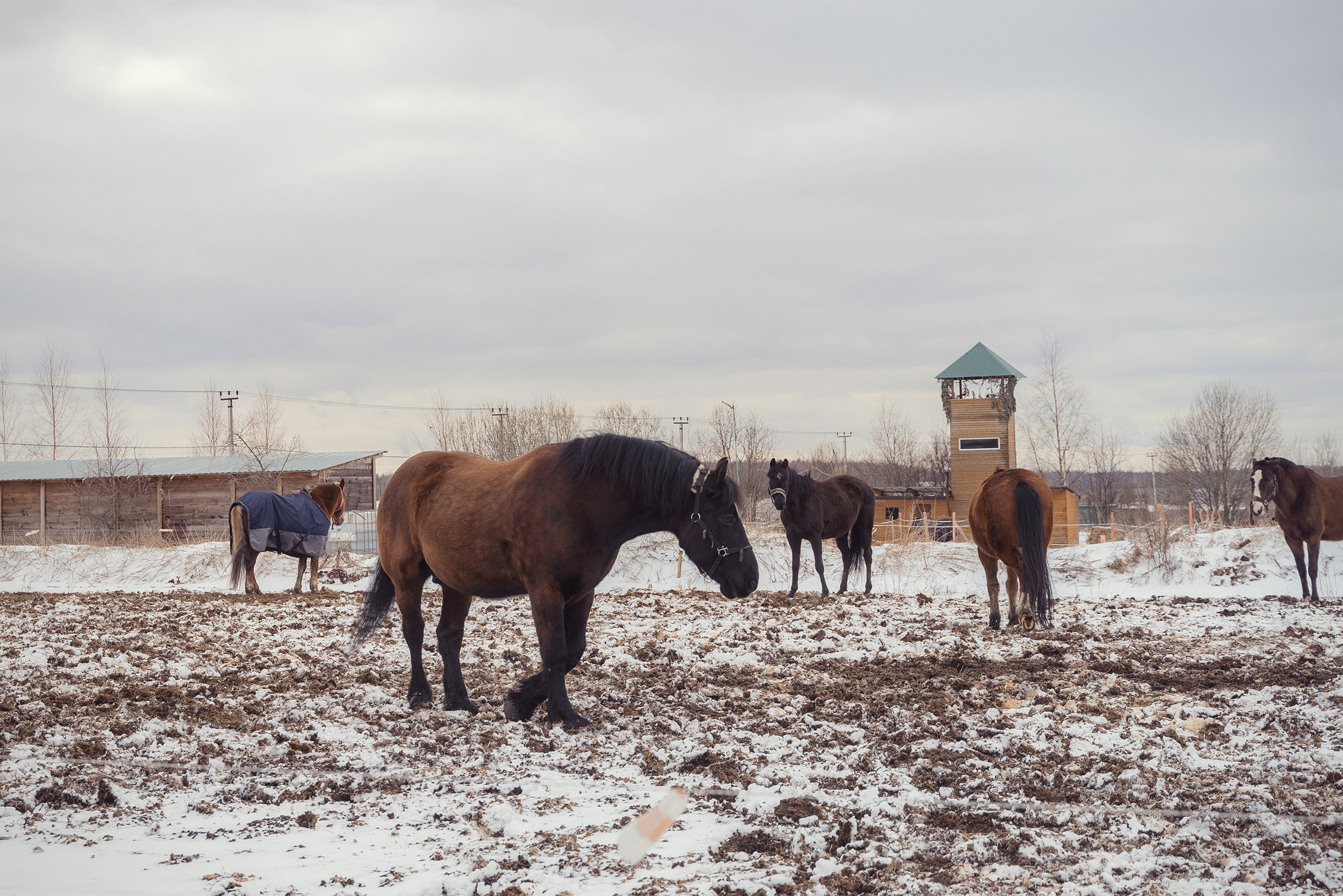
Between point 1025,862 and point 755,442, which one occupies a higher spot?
point 755,442

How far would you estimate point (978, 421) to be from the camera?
39.7 meters

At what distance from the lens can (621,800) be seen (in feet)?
12.4

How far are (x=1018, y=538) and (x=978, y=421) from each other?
3325 cm

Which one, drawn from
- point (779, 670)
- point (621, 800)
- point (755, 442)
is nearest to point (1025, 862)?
point (621, 800)

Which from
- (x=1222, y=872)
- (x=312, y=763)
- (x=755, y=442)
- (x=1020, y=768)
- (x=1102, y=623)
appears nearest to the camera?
(x=1222, y=872)

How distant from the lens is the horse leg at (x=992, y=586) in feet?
28.6

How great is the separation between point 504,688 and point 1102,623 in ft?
21.0

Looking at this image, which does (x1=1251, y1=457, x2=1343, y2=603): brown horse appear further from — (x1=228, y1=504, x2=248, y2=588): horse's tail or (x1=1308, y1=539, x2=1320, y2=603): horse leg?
(x1=228, y1=504, x2=248, y2=588): horse's tail

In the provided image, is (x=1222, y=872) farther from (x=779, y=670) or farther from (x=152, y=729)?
(x=152, y=729)

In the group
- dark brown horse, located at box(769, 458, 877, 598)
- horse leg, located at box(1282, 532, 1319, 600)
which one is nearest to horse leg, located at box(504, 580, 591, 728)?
dark brown horse, located at box(769, 458, 877, 598)

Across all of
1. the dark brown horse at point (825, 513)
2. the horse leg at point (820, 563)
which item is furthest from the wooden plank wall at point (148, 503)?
the horse leg at point (820, 563)

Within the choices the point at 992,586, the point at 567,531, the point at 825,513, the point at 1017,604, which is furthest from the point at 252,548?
the point at 1017,604

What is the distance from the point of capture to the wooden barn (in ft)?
97.6

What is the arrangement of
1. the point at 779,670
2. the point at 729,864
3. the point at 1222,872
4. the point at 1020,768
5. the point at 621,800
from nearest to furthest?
the point at 1222,872
the point at 729,864
the point at 621,800
the point at 1020,768
the point at 779,670
